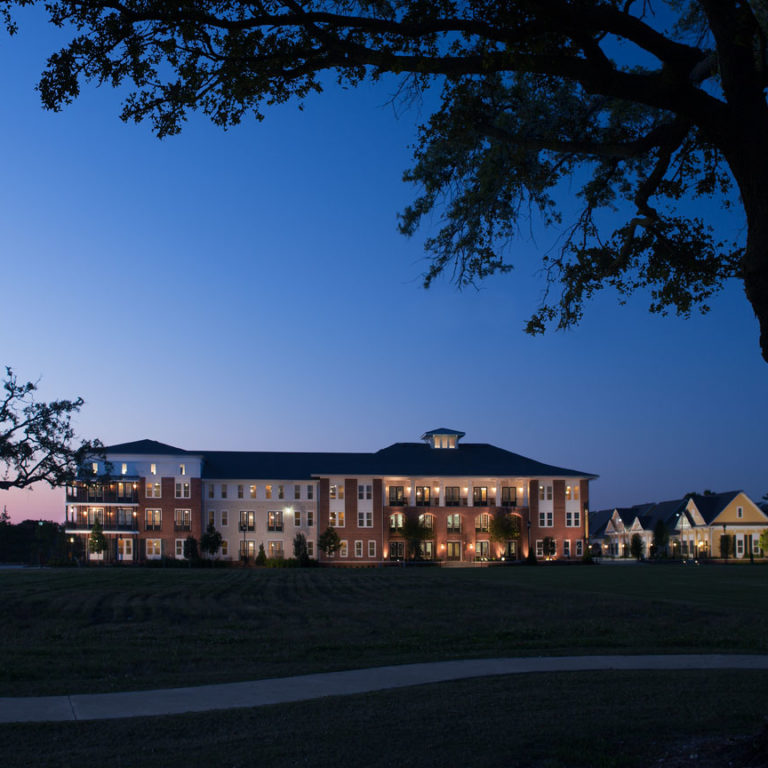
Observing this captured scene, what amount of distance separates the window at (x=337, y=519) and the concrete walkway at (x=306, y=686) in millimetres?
73186

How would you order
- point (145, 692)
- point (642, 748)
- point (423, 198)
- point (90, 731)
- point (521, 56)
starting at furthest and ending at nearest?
point (423, 198), point (145, 692), point (90, 731), point (521, 56), point (642, 748)

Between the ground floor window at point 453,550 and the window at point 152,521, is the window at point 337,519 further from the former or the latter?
the window at point 152,521

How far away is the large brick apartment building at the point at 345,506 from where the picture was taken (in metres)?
84.7

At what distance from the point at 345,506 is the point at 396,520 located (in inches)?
203

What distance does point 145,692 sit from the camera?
33.7 feet

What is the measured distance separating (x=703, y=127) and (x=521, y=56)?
171cm

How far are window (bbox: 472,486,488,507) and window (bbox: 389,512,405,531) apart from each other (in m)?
7.22

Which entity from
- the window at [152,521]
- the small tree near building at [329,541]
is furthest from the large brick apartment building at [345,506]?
the small tree near building at [329,541]

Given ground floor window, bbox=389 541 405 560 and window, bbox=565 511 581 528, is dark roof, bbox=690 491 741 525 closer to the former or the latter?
window, bbox=565 511 581 528

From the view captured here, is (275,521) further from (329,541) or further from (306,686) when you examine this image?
(306,686)

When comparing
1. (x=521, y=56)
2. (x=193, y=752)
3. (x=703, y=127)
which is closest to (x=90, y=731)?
(x=193, y=752)

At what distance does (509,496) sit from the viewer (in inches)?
3415

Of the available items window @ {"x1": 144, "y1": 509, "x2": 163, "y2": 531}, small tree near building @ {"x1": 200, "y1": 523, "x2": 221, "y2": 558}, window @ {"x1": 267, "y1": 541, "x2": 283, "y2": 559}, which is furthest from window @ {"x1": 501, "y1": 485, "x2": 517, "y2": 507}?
window @ {"x1": 144, "y1": 509, "x2": 163, "y2": 531}

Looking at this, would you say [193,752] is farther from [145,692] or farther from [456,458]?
[456,458]
